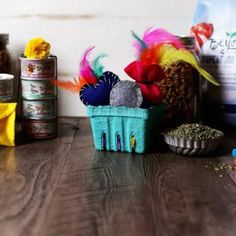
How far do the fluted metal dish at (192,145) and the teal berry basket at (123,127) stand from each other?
43 mm

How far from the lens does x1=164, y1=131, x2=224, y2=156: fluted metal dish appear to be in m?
0.77

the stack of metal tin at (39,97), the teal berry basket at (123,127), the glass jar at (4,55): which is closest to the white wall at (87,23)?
the glass jar at (4,55)

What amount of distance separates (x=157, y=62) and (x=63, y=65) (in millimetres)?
301

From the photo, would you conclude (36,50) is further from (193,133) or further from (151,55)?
(193,133)

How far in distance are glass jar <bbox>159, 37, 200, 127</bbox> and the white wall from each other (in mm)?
139

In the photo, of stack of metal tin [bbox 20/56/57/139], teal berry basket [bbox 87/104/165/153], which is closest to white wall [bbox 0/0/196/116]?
stack of metal tin [bbox 20/56/57/139]

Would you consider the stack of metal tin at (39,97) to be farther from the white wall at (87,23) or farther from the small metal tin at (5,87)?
the white wall at (87,23)

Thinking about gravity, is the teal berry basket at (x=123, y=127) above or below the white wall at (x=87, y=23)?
below

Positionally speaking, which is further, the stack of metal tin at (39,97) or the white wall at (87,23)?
the white wall at (87,23)

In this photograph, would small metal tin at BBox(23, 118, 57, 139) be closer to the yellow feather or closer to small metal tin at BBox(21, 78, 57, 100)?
small metal tin at BBox(21, 78, 57, 100)

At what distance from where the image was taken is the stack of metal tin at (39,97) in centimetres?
87

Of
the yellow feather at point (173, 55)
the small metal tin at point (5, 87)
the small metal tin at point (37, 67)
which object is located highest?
the yellow feather at point (173, 55)

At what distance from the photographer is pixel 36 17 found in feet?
3.42

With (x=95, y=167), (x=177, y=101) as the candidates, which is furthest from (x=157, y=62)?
(x=95, y=167)
